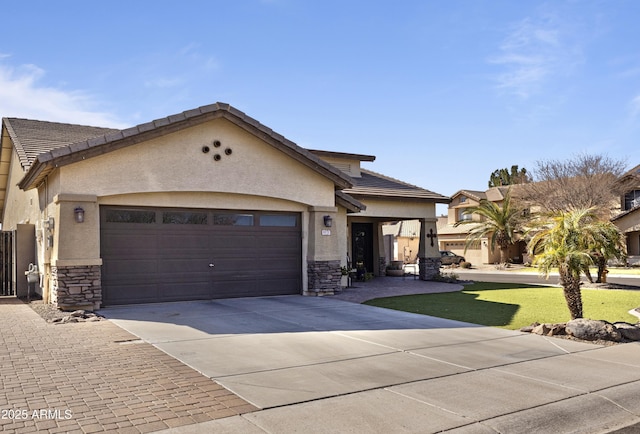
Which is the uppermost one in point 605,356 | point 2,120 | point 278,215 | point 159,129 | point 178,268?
point 2,120

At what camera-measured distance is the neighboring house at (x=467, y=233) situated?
154 feet

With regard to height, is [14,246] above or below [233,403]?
above

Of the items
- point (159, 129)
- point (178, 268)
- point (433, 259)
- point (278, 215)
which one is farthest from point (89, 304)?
point (433, 259)

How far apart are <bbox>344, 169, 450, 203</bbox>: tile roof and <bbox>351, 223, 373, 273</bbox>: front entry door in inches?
89.3

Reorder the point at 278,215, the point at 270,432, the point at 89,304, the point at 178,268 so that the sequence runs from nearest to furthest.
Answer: the point at 270,432 → the point at 89,304 → the point at 178,268 → the point at 278,215

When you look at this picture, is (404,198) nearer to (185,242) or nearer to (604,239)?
(185,242)

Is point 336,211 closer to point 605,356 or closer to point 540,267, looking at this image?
point 540,267

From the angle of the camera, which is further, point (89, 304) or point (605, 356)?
point (89, 304)

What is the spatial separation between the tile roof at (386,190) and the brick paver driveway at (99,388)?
1334 cm

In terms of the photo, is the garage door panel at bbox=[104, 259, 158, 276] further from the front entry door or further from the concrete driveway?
the front entry door

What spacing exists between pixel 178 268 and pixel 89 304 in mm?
2432

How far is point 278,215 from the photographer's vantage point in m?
16.8

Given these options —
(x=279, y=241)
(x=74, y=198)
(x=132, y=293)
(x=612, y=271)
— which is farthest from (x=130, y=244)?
(x=612, y=271)

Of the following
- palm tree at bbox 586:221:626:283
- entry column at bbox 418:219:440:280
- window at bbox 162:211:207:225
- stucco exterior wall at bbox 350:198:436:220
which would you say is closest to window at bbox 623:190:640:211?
entry column at bbox 418:219:440:280
